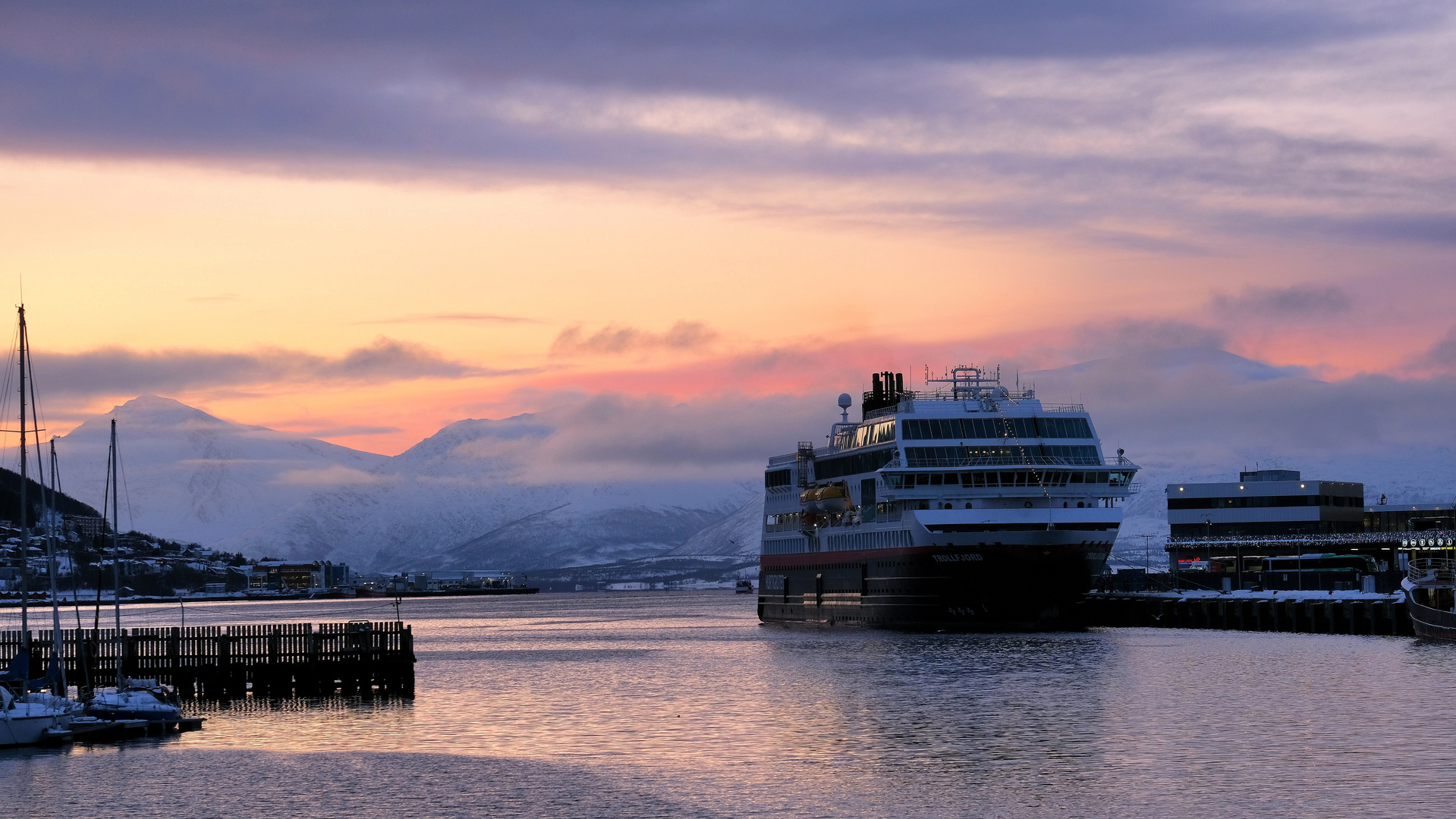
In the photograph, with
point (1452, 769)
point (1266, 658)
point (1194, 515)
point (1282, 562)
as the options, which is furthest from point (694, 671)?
point (1194, 515)

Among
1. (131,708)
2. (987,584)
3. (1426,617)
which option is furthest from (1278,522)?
(131,708)

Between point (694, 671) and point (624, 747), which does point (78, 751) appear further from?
point (694, 671)

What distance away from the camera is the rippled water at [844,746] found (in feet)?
129

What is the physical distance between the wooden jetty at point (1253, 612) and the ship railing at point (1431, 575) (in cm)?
177

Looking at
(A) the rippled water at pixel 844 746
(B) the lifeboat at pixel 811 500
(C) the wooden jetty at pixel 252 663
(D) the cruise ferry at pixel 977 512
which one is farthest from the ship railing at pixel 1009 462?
(C) the wooden jetty at pixel 252 663

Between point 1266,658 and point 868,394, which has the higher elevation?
point 868,394

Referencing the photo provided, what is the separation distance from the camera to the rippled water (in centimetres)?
3947

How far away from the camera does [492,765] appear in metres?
46.4

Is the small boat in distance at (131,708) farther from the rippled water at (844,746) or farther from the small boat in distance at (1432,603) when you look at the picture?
the small boat in distance at (1432,603)

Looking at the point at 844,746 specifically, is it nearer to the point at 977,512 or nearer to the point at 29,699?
the point at 29,699

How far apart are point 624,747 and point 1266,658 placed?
129ft

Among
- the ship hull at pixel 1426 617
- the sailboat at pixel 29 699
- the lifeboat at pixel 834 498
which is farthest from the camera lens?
the lifeboat at pixel 834 498

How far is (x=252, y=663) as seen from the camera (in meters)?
68.8

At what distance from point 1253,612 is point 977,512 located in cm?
2254
